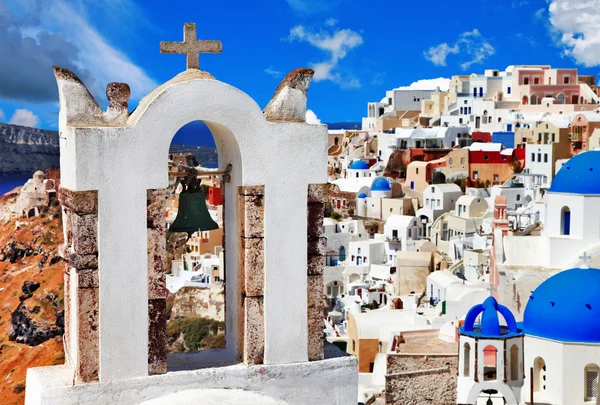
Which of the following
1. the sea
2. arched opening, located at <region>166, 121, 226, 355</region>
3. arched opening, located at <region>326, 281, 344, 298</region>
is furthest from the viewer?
the sea

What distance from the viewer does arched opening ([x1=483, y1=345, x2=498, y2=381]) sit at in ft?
52.4

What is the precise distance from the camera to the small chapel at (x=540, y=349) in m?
15.8

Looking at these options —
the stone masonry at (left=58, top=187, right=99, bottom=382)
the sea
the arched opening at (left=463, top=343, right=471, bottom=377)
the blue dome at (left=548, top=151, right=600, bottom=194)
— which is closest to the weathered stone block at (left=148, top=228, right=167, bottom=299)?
→ the stone masonry at (left=58, top=187, right=99, bottom=382)

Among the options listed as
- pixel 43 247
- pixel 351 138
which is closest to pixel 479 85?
pixel 351 138

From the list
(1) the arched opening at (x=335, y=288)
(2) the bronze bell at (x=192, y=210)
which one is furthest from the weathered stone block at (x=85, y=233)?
(1) the arched opening at (x=335, y=288)

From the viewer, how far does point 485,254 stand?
28.6 m

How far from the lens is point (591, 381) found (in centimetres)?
1650

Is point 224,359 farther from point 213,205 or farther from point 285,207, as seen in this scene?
point 213,205

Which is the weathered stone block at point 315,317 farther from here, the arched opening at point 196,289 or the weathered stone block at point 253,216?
the arched opening at point 196,289

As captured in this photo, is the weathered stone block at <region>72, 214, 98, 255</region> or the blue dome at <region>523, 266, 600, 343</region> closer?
the weathered stone block at <region>72, 214, 98, 255</region>

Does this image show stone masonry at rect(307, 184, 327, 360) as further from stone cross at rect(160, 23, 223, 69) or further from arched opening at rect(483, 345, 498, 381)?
arched opening at rect(483, 345, 498, 381)

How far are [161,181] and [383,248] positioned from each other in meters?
31.7

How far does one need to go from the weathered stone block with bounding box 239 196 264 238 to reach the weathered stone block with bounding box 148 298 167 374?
0.58 meters

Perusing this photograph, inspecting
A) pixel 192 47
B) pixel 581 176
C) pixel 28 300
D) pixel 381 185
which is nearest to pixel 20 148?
pixel 28 300
